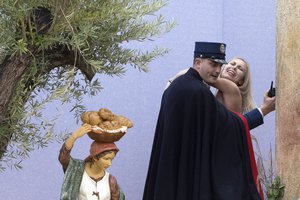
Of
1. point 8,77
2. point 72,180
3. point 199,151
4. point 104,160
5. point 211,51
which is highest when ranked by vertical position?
point 211,51

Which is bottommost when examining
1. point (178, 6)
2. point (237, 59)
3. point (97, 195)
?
point (97, 195)

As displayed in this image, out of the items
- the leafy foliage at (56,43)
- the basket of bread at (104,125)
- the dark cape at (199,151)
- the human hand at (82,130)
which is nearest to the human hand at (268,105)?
the dark cape at (199,151)

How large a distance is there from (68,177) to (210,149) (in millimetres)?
974

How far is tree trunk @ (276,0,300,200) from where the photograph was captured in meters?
5.40

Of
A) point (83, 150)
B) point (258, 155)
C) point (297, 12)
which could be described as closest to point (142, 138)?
point (83, 150)

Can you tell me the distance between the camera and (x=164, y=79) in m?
7.20

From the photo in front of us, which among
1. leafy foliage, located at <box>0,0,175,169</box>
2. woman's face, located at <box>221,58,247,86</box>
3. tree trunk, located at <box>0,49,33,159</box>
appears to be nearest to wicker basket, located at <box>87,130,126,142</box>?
leafy foliage, located at <box>0,0,175,169</box>

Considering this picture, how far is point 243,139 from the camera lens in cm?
551

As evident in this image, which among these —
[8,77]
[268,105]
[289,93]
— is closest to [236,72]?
[268,105]

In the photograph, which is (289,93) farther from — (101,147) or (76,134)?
(76,134)

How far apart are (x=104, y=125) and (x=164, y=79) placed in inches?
85.7

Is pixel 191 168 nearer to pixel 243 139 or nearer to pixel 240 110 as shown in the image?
pixel 243 139

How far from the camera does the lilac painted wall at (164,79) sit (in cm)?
679

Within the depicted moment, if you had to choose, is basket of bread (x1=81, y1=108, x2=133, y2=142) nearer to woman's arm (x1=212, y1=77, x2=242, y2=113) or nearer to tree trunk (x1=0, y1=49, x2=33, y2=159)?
→ tree trunk (x1=0, y1=49, x2=33, y2=159)
